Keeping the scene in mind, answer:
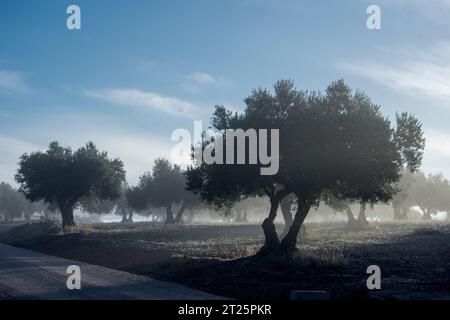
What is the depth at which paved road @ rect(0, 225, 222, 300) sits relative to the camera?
1552 cm

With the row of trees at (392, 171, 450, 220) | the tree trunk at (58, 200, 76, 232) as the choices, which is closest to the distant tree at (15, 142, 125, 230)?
the tree trunk at (58, 200, 76, 232)

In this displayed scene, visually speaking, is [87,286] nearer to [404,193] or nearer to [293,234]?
[293,234]

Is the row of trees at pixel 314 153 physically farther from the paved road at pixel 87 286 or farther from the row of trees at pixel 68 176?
the row of trees at pixel 68 176

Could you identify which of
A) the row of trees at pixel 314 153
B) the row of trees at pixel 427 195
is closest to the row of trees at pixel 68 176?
the row of trees at pixel 314 153

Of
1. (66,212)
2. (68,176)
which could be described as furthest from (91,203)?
(68,176)

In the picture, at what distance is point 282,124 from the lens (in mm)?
26828

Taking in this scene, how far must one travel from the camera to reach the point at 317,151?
2552 cm

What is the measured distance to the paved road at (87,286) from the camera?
15516 mm

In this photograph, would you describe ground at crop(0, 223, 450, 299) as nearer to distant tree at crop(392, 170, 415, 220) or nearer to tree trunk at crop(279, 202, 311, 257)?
tree trunk at crop(279, 202, 311, 257)

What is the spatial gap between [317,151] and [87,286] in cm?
1354

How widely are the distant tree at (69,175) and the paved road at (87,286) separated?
36889 mm

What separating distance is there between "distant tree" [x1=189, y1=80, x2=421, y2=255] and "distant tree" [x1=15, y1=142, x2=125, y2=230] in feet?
116

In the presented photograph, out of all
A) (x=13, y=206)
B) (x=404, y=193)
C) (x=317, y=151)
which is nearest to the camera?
(x=317, y=151)
